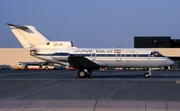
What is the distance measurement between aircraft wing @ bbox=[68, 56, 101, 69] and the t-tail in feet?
9.34

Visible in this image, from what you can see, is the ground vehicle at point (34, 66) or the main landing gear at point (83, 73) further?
the ground vehicle at point (34, 66)

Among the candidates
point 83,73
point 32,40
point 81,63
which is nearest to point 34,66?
point 32,40

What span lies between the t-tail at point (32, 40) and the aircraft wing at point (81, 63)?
2.85 m

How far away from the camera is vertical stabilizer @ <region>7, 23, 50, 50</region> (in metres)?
37.6

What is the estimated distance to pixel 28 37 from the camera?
37719 millimetres

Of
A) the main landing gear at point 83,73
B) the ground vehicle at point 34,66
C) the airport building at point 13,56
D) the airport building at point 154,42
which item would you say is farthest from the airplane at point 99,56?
the airport building at point 13,56

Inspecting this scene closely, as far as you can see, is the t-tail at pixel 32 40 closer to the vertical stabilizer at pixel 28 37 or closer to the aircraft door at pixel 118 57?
the vertical stabilizer at pixel 28 37

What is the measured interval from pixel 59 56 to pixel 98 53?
145 inches

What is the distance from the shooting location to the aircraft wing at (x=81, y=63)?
34.8 meters

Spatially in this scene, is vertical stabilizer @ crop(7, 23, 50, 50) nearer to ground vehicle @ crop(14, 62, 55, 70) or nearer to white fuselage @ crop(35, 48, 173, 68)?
white fuselage @ crop(35, 48, 173, 68)

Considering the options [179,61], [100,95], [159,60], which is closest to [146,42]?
[179,61]

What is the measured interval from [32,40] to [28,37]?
1.58 feet

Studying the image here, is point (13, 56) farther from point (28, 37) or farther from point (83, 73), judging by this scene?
point (83, 73)

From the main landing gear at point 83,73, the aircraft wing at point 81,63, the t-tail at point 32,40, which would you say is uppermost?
the t-tail at point 32,40
